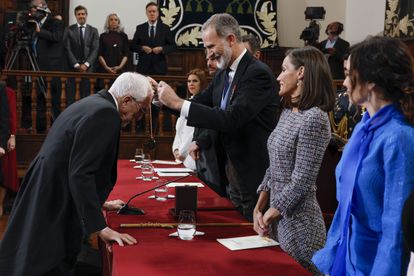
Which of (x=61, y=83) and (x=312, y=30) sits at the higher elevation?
(x=312, y=30)

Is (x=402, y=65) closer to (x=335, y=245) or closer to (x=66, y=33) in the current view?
(x=335, y=245)

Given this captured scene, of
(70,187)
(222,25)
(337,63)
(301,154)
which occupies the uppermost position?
(222,25)

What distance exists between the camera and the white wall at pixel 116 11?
10.1 metres

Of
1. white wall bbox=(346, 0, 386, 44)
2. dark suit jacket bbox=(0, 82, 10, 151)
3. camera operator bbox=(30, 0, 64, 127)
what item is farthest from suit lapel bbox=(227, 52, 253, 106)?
white wall bbox=(346, 0, 386, 44)

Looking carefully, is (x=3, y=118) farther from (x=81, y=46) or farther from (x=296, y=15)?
(x=296, y=15)

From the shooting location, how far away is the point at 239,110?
10.1ft

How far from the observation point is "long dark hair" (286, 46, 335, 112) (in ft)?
8.12

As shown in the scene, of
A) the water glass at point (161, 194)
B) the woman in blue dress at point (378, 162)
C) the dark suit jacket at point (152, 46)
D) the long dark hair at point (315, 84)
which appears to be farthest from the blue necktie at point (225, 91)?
the dark suit jacket at point (152, 46)

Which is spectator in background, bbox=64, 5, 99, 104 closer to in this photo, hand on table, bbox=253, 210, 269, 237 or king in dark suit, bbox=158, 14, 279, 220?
king in dark suit, bbox=158, 14, 279, 220

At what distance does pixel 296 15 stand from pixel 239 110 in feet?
27.2

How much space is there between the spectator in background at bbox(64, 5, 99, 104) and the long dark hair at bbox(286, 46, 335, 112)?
633 cm

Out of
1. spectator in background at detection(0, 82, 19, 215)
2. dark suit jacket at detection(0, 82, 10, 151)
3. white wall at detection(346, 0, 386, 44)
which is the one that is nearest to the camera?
dark suit jacket at detection(0, 82, 10, 151)

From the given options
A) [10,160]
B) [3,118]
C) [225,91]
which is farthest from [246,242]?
[10,160]

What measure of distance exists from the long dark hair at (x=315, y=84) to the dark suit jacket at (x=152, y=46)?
623 centimetres
